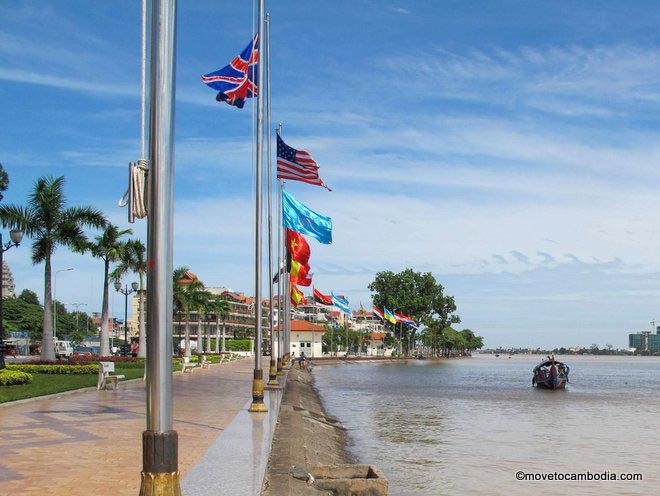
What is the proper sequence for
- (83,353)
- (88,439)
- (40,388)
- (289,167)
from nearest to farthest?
1. (88,439)
2. (40,388)
3. (289,167)
4. (83,353)

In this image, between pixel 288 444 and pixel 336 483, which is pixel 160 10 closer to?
pixel 336 483

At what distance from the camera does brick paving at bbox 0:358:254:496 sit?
10.2 m

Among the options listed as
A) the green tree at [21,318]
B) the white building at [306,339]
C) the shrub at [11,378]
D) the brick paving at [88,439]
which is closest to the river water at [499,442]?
the brick paving at [88,439]

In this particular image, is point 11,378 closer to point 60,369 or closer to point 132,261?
point 60,369

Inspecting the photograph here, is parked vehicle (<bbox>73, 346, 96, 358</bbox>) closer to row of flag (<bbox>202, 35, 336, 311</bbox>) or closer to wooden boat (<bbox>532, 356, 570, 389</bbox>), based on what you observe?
row of flag (<bbox>202, 35, 336, 311</bbox>)

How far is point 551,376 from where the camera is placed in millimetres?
56562

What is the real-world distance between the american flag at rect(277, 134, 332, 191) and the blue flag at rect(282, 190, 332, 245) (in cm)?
513

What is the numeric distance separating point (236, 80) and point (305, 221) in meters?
11.9

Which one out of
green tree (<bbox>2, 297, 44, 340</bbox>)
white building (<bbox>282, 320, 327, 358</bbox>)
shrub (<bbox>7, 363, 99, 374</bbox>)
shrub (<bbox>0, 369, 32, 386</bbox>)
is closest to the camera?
shrub (<bbox>0, 369, 32, 386</bbox>)

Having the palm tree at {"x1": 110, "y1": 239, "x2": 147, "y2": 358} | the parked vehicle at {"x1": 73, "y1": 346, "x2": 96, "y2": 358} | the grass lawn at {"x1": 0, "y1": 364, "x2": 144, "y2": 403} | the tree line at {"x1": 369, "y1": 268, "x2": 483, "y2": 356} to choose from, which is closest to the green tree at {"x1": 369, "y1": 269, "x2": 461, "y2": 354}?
the tree line at {"x1": 369, "y1": 268, "x2": 483, "y2": 356}

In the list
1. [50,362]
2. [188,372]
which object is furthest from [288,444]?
[188,372]

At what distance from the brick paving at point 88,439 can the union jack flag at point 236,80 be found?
8383 mm

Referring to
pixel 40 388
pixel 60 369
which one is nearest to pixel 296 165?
pixel 40 388

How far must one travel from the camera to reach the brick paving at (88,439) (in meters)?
10.2
